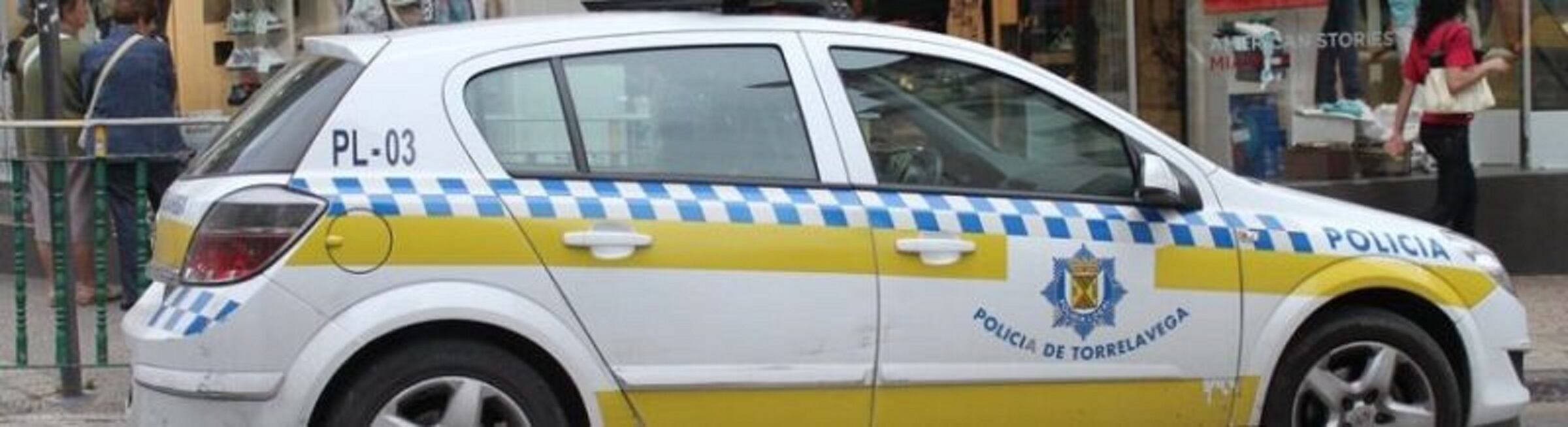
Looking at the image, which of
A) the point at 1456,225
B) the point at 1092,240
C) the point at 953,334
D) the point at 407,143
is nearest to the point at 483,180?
the point at 407,143

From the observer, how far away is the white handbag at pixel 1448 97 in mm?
10008

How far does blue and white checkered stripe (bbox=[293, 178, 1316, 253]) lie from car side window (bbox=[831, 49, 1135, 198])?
9 centimetres

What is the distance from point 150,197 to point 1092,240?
4.12 meters

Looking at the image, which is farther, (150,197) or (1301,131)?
A: (1301,131)

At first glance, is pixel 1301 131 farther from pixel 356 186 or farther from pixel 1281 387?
pixel 356 186

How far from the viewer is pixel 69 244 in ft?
25.1

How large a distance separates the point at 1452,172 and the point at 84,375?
6.56 meters

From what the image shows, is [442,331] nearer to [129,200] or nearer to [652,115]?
[652,115]

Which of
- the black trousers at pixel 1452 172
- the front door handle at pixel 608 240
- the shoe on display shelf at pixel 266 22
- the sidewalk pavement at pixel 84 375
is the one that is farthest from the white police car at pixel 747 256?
the shoe on display shelf at pixel 266 22

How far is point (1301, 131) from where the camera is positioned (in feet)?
37.3

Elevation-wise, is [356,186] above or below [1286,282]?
above

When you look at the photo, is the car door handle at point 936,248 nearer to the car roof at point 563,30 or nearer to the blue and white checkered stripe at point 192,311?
the car roof at point 563,30

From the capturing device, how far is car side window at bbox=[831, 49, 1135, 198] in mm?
5559

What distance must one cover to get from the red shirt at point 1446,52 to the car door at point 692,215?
557cm
